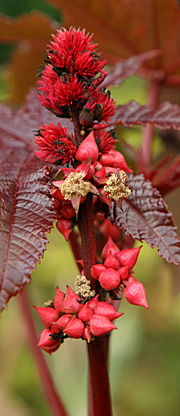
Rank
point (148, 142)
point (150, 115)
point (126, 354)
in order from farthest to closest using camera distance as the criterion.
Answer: point (126, 354)
point (148, 142)
point (150, 115)

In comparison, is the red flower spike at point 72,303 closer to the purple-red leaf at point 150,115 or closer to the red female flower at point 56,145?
the red female flower at point 56,145

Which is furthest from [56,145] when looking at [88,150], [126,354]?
[126,354]

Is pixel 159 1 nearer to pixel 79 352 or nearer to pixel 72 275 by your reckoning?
pixel 72 275

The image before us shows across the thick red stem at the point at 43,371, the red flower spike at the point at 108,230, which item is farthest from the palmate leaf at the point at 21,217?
the thick red stem at the point at 43,371

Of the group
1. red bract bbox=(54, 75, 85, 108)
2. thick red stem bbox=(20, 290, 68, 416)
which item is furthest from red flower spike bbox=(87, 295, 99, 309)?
thick red stem bbox=(20, 290, 68, 416)

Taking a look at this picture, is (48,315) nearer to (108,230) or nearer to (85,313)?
(85,313)

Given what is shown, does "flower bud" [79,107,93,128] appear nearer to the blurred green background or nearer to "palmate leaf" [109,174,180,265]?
"palmate leaf" [109,174,180,265]

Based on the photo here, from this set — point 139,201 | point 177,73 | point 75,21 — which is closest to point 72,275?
point 177,73
